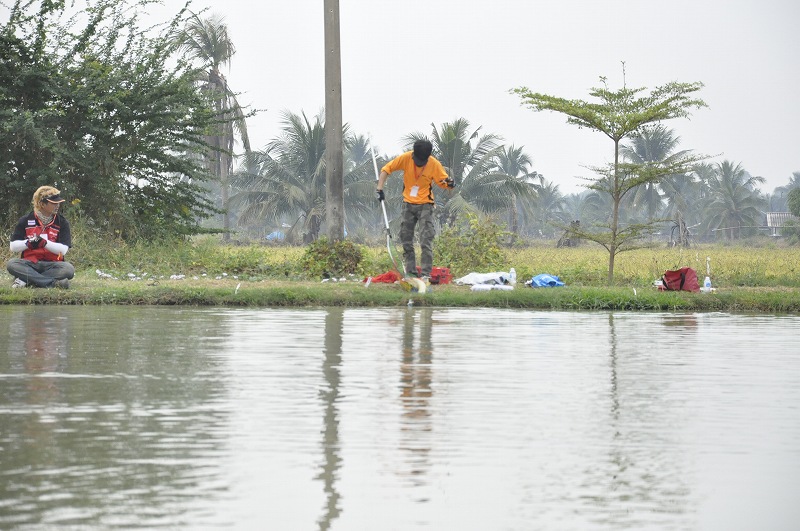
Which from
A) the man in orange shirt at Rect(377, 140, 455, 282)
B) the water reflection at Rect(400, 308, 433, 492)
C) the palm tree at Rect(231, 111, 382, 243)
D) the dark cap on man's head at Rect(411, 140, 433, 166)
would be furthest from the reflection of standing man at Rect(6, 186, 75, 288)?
the palm tree at Rect(231, 111, 382, 243)

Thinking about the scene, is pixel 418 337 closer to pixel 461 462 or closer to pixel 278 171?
pixel 461 462

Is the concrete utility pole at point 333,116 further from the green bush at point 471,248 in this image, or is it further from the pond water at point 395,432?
the pond water at point 395,432

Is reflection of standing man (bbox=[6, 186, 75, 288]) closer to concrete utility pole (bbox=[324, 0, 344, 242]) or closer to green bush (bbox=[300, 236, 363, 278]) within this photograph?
green bush (bbox=[300, 236, 363, 278])

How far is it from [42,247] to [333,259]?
5.76 meters

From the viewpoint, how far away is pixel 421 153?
1655cm

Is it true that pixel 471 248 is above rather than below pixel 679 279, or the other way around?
above

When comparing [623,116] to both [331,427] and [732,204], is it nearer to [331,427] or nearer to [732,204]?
[331,427]

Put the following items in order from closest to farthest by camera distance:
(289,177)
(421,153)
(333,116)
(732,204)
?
(421,153) < (333,116) < (289,177) < (732,204)

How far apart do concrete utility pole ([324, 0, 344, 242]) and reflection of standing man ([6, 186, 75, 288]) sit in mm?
5820

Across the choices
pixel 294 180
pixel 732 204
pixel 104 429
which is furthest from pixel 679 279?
pixel 732 204

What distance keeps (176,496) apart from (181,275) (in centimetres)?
1491

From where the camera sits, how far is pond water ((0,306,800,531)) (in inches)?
171

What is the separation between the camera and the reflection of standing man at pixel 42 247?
15.7 meters

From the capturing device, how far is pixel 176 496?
4.46 meters
